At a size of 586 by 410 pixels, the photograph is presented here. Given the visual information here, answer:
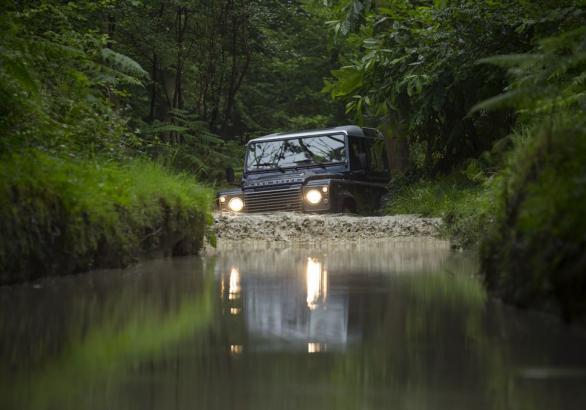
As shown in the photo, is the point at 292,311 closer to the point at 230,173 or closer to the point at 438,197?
the point at 230,173

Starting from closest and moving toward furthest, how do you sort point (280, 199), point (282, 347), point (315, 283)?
point (282, 347) < point (315, 283) < point (280, 199)

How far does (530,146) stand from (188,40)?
2910cm

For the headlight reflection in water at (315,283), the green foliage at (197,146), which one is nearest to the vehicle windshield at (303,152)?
the green foliage at (197,146)

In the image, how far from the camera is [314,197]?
69.4ft

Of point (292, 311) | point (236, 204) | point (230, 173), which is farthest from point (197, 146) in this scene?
point (292, 311)

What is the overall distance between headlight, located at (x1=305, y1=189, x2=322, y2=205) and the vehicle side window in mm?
2616

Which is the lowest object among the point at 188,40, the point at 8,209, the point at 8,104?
the point at 8,209

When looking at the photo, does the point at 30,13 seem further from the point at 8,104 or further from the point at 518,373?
the point at 518,373

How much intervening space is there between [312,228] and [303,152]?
429cm

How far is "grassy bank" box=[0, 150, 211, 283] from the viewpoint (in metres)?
8.87

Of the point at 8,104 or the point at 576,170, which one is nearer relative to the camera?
the point at 576,170

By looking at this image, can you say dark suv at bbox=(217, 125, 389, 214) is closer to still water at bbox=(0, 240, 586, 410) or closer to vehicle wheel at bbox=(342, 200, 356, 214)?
vehicle wheel at bbox=(342, 200, 356, 214)

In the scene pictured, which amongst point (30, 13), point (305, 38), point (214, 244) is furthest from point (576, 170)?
point (305, 38)

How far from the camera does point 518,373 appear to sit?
15.5 feet
